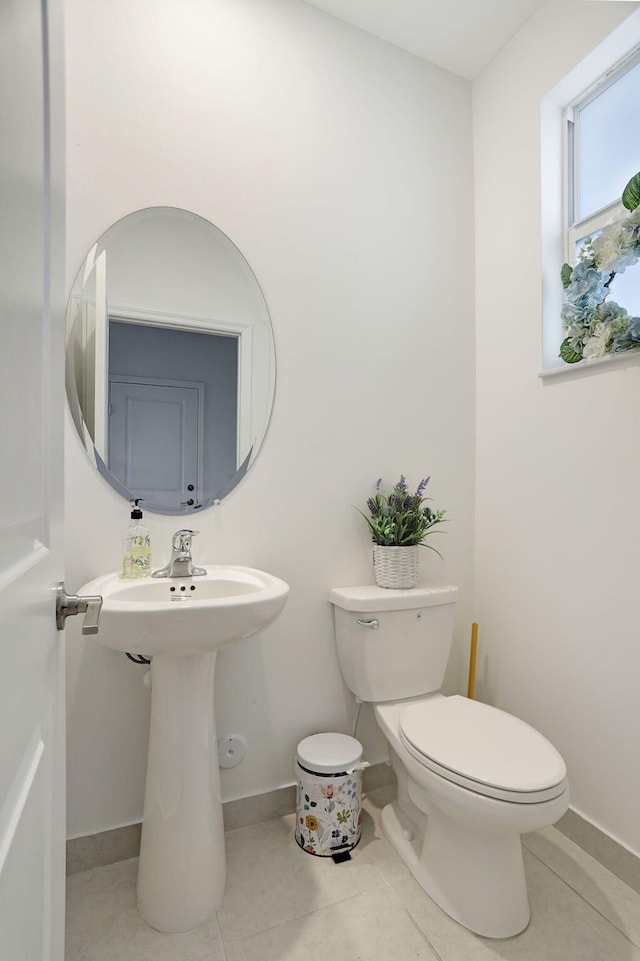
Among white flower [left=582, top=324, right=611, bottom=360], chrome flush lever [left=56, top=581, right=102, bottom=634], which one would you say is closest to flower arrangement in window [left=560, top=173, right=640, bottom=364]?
white flower [left=582, top=324, right=611, bottom=360]

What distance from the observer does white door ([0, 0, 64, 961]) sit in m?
0.40

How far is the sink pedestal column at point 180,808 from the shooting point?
1213 millimetres

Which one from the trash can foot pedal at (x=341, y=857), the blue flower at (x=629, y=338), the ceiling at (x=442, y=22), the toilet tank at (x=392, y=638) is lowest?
the trash can foot pedal at (x=341, y=857)

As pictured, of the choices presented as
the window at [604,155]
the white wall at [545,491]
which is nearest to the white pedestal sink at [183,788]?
the white wall at [545,491]

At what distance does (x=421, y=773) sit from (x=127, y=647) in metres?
0.76

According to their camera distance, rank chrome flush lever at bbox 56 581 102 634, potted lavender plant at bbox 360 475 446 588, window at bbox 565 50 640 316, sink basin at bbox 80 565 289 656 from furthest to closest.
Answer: potted lavender plant at bbox 360 475 446 588, window at bbox 565 50 640 316, sink basin at bbox 80 565 289 656, chrome flush lever at bbox 56 581 102 634

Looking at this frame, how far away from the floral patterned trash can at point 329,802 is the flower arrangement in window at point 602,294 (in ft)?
4.43

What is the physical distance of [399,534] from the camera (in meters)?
1.67

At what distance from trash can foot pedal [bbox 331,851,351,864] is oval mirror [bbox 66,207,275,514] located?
1.06 m

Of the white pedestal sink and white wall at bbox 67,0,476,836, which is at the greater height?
white wall at bbox 67,0,476,836

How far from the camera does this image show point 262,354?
1.60m

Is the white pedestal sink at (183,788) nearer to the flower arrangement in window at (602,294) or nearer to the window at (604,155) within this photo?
the flower arrangement in window at (602,294)

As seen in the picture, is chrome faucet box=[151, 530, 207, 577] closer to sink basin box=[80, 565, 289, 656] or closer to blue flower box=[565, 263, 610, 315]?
sink basin box=[80, 565, 289, 656]

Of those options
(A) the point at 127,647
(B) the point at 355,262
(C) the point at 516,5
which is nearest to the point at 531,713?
(A) the point at 127,647
